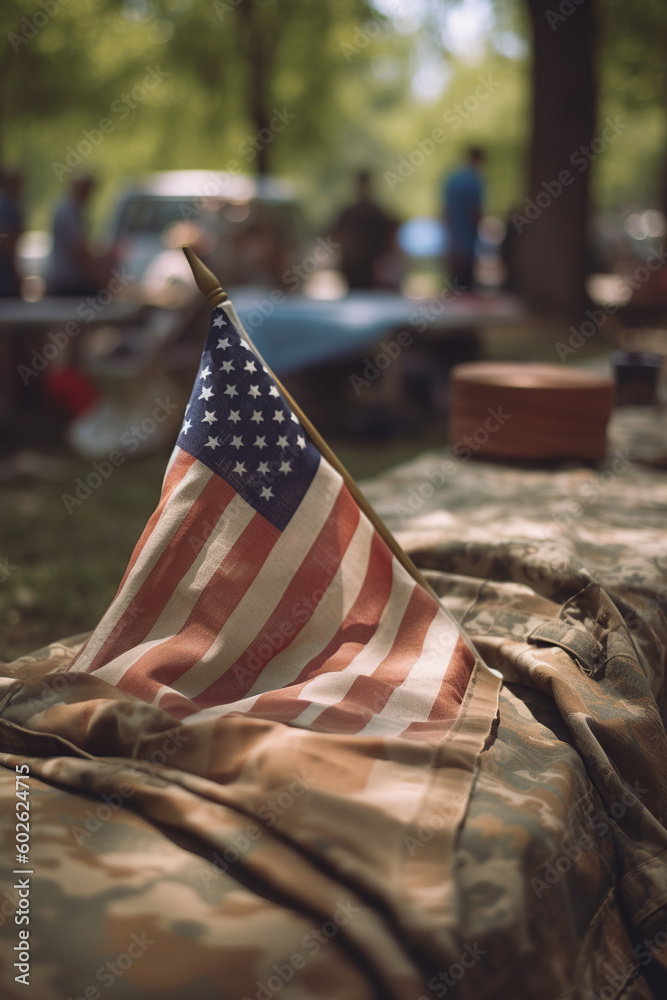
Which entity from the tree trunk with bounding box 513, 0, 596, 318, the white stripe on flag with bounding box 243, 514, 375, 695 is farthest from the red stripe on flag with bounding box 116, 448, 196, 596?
the tree trunk with bounding box 513, 0, 596, 318

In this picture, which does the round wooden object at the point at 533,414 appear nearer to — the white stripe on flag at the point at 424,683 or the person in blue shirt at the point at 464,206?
the white stripe on flag at the point at 424,683

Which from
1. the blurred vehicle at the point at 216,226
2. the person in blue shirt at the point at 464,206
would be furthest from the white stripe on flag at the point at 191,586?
the person in blue shirt at the point at 464,206

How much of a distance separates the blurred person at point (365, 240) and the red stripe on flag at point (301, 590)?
25.0 ft

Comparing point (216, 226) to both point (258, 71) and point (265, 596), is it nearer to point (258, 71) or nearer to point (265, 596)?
point (265, 596)

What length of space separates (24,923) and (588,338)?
11136 mm

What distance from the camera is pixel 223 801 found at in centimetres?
127

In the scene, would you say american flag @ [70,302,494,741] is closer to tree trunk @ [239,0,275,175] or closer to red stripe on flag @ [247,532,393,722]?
red stripe on flag @ [247,532,393,722]

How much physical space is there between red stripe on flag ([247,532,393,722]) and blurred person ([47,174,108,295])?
6362 mm

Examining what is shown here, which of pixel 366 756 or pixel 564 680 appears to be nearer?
pixel 366 756

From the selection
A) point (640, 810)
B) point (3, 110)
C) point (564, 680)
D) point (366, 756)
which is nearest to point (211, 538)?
point (366, 756)

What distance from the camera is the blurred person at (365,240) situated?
29.3 feet

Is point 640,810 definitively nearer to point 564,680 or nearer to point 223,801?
point 564,680

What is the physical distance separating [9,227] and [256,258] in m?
2.08

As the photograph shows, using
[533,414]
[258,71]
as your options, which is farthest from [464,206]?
[258,71]
